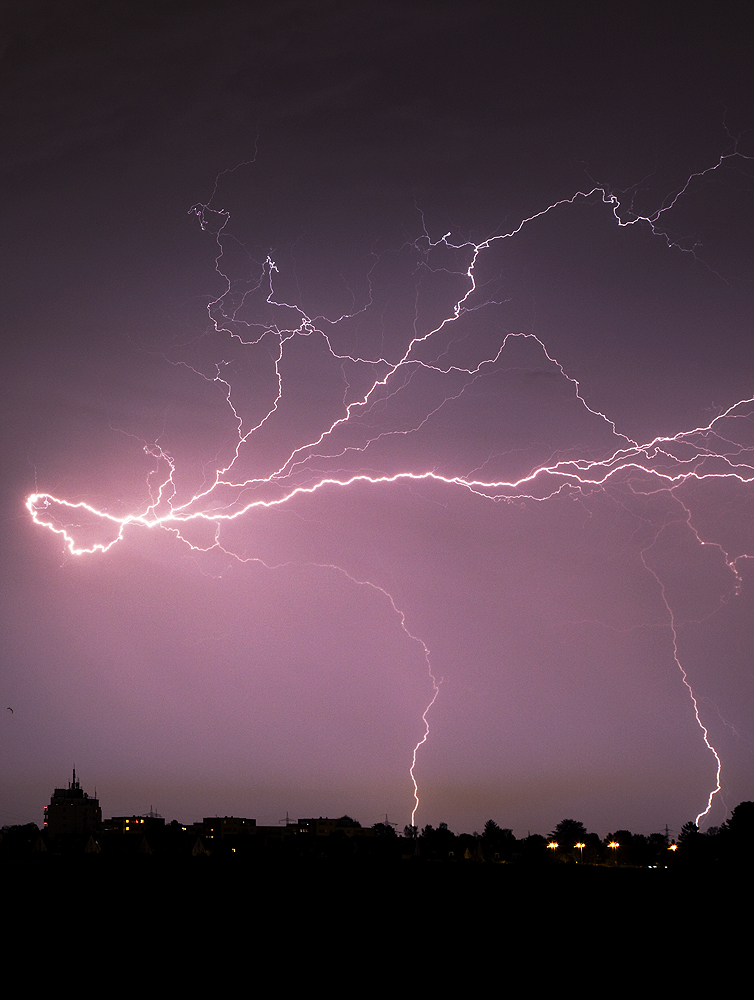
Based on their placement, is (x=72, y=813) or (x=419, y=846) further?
(x=72, y=813)

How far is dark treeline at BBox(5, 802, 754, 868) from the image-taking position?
36.0 m

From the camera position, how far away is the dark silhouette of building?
7488cm

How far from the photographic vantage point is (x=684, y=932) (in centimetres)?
955

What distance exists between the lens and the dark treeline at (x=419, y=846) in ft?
118

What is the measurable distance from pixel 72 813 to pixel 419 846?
119ft

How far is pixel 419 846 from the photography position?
178 ft

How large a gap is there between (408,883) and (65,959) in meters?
10.5

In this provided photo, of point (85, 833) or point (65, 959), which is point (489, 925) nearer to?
point (65, 959)

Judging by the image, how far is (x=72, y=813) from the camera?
7581cm

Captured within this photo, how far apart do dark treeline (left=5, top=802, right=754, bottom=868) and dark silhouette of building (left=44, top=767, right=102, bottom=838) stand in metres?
1.49

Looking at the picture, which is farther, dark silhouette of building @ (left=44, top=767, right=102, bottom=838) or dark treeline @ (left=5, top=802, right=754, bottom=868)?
dark silhouette of building @ (left=44, top=767, right=102, bottom=838)

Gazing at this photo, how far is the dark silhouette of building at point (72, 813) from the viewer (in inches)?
2948

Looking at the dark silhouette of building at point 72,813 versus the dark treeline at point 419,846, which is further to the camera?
the dark silhouette of building at point 72,813

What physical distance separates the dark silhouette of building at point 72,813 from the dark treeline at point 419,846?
1.49 metres
